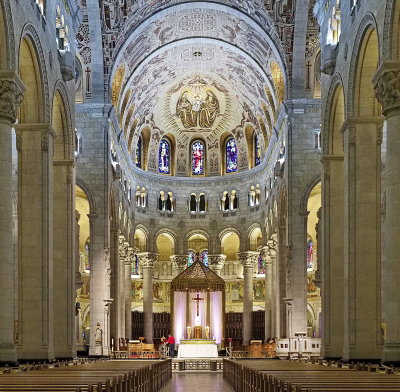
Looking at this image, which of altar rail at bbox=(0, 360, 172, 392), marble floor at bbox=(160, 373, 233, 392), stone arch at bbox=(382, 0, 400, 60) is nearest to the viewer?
altar rail at bbox=(0, 360, 172, 392)

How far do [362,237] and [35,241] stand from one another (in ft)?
29.1

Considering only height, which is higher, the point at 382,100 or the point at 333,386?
the point at 382,100

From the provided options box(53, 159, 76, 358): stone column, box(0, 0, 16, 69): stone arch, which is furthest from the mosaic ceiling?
box(0, 0, 16, 69): stone arch

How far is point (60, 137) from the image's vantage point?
1108 inches

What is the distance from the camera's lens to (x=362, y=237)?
2259 centimetres

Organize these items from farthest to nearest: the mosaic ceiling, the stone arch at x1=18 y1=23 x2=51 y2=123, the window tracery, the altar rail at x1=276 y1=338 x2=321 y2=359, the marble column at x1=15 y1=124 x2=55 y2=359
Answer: the mosaic ceiling, the altar rail at x1=276 y1=338 x2=321 y2=359, the window tracery, the marble column at x1=15 y1=124 x2=55 y2=359, the stone arch at x1=18 y1=23 x2=51 y2=123

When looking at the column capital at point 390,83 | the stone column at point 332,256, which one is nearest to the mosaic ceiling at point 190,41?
the stone column at point 332,256

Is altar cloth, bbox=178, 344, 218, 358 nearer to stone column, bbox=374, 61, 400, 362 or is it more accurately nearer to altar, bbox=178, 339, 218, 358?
altar, bbox=178, 339, 218, 358

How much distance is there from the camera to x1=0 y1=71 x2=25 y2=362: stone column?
1889 centimetres

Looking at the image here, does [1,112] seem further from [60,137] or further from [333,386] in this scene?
[333,386]

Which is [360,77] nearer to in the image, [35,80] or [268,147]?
[35,80]

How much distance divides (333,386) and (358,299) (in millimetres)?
12520

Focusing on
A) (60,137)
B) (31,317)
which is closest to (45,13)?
(60,137)

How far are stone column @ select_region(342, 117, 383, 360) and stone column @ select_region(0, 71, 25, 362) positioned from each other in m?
8.80
